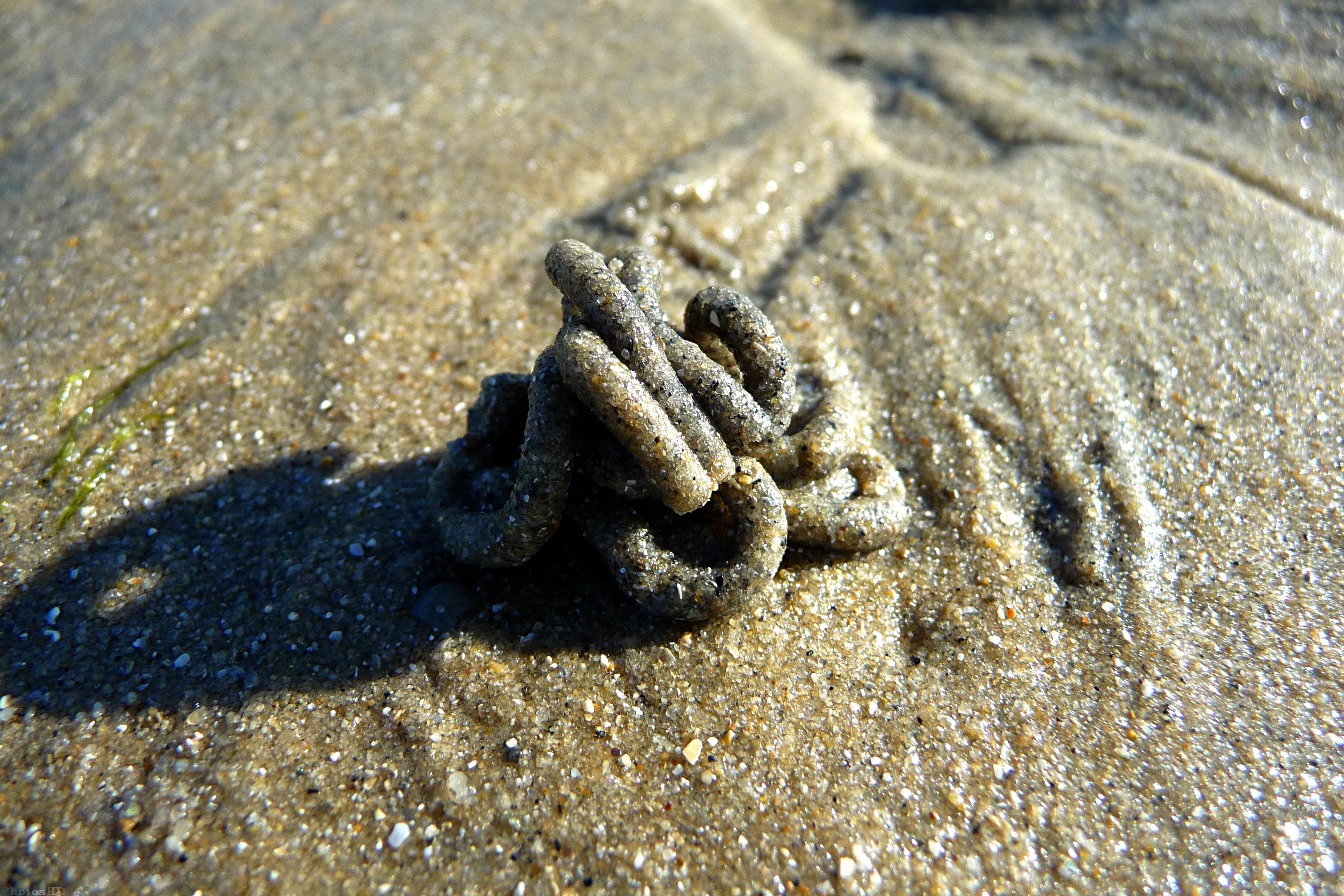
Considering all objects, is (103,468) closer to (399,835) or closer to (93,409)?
(93,409)

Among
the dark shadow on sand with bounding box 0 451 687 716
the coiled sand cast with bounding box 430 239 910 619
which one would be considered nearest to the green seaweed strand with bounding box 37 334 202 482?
the dark shadow on sand with bounding box 0 451 687 716

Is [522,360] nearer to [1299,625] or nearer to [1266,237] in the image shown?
[1299,625]

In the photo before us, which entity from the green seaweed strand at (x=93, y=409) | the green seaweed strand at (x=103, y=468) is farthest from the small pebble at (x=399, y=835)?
the green seaweed strand at (x=93, y=409)

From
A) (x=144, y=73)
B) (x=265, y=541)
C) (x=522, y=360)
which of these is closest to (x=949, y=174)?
(x=522, y=360)

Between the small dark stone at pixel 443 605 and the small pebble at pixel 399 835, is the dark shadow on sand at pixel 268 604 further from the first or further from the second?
the small pebble at pixel 399 835

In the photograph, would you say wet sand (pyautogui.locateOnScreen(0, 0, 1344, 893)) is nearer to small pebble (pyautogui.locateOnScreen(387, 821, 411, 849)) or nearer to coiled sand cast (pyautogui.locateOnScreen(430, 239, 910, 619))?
small pebble (pyautogui.locateOnScreen(387, 821, 411, 849))

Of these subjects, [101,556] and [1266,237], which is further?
[1266,237]
